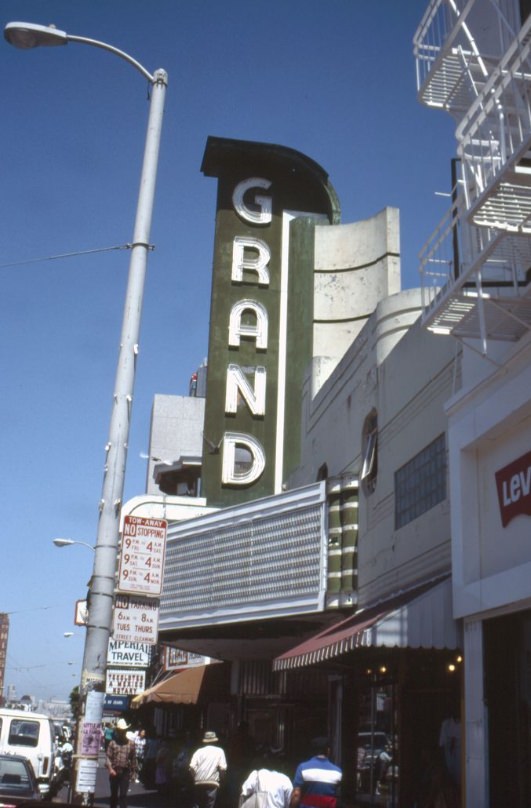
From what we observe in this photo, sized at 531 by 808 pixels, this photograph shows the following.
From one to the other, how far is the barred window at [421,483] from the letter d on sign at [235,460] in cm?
1258

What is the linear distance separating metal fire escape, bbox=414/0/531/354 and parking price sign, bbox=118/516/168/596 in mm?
4097

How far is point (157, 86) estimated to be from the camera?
11641mm

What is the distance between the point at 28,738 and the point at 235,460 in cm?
1013

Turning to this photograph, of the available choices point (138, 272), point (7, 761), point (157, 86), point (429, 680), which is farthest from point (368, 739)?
point (157, 86)

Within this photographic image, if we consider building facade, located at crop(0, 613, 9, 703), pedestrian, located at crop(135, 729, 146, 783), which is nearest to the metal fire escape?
pedestrian, located at crop(135, 729, 146, 783)

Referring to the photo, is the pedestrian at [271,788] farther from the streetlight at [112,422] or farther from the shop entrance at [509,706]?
the streetlight at [112,422]

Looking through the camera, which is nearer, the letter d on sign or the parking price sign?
the parking price sign

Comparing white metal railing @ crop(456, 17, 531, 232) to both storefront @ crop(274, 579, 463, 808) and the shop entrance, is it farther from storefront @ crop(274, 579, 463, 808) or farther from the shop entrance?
storefront @ crop(274, 579, 463, 808)

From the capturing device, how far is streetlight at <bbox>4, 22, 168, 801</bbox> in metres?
8.84

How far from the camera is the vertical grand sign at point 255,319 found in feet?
91.8

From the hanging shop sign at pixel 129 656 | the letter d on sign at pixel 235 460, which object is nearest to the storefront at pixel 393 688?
the hanging shop sign at pixel 129 656

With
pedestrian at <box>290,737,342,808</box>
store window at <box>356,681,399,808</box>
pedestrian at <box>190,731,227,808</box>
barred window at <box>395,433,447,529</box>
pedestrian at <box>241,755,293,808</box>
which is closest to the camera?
pedestrian at <box>290,737,342,808</box>

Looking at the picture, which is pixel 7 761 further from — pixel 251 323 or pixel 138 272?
pixel 251 323

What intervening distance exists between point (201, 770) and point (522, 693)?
489 centimetres
